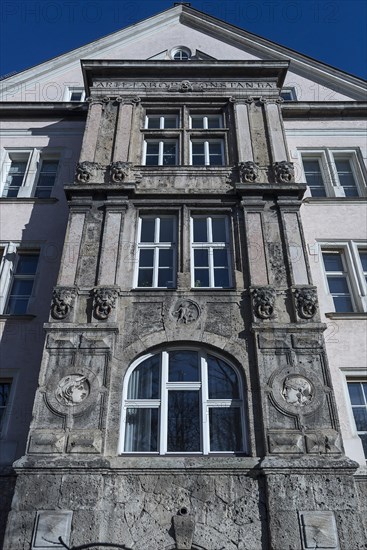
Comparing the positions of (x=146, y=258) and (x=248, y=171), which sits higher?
(x=248, y=171)

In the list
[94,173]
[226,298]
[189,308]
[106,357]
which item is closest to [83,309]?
[106,357]

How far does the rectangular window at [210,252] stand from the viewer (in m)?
12.3

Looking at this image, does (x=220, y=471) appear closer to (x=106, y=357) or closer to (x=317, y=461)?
(x=317, y=461)

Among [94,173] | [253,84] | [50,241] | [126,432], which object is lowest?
[126,432]

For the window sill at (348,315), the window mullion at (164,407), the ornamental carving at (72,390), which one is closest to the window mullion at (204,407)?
the window mullion at (164,407)

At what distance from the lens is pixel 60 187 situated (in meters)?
15.7

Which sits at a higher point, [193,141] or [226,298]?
[193,141]

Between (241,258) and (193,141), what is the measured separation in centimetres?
499

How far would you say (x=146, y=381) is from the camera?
35.0ft

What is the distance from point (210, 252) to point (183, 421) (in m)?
4.31

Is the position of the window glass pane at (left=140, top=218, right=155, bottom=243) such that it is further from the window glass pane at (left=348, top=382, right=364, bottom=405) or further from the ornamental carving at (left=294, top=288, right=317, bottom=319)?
the window glass pane at (left=348, top=382, right=364, bottom=405)

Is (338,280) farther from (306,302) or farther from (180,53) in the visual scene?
(180,53)

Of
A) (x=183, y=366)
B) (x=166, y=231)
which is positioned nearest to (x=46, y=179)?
(x=166, y=231)

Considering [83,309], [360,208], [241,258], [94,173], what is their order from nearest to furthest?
[83,309] < [241,258] < [94,173] < [360,208]
